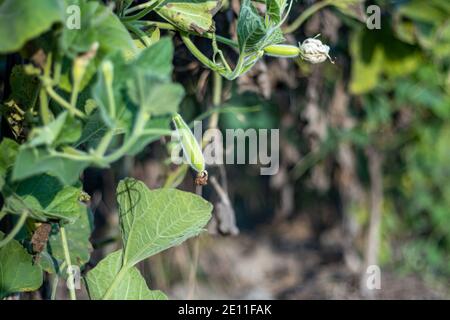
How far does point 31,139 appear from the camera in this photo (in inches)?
20.4

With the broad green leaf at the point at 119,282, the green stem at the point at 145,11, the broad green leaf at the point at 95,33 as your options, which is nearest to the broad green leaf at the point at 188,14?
the green stem at the point at 145,11

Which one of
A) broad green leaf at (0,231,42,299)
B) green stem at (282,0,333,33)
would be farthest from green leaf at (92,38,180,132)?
green stem at (282,0,333,33)

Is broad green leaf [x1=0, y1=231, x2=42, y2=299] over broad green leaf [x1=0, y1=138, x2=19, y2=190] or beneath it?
beneath

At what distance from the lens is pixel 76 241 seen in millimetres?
863

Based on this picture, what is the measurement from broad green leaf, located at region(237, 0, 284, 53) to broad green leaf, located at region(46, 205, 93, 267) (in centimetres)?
32

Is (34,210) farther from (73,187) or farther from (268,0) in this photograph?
(268,0)

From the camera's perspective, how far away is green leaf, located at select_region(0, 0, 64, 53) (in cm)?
50

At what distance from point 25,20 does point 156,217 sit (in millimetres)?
262

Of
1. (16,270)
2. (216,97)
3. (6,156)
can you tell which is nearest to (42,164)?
(6,156)

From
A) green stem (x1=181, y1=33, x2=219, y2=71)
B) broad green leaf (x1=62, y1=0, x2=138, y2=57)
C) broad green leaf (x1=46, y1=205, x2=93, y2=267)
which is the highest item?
broad green leaf (x1=62, y1=0, x2=138, y2=57)

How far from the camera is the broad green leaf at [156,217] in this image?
0.68 meters

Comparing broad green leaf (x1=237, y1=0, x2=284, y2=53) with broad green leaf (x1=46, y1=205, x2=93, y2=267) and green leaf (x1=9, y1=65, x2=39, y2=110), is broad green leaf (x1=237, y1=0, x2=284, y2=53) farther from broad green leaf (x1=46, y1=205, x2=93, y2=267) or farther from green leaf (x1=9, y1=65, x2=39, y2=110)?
broad green leaf (x1=46, y1=205, x2=93, y2=267)

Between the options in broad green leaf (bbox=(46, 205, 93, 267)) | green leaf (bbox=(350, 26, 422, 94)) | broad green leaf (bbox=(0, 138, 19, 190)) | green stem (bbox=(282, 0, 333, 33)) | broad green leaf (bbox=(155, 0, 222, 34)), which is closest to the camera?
broad green leaf (bbox=(0, 138, 19, 190))

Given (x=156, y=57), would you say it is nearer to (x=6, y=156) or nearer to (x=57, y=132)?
(x=57, y=132)
